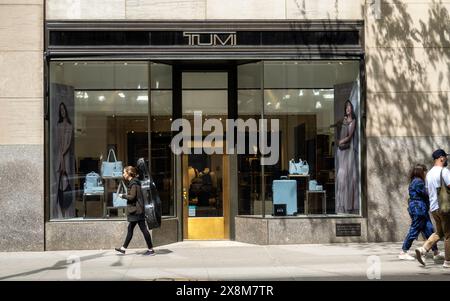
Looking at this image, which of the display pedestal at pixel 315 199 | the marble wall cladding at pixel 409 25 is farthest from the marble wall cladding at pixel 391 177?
the marble wall cladding at pixel 409 25

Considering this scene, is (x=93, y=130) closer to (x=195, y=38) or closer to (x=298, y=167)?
(x=195, y=38)

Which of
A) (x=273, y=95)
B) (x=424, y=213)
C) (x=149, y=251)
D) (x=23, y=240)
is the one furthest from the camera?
(x=273, y=95)

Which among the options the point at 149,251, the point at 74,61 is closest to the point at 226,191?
the point at 149,251

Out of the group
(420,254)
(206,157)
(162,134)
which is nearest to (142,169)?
(162,134)

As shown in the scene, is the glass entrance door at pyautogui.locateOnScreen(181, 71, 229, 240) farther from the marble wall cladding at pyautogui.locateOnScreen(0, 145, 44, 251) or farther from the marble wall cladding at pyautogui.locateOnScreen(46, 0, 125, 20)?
the marble wall cladding at pyautogui.locateOnScreen(0, 145, 44, 251)

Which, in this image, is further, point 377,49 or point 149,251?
point 377,49

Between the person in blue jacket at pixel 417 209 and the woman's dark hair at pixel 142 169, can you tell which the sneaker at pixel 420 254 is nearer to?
the person in blue jacket at pixel 417 209

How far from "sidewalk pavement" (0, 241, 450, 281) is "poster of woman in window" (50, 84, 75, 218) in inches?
44.7

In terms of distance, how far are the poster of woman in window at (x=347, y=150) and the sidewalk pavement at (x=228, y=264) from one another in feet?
3.76

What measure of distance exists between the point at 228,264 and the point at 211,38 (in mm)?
5124

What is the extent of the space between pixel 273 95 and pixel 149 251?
461cm

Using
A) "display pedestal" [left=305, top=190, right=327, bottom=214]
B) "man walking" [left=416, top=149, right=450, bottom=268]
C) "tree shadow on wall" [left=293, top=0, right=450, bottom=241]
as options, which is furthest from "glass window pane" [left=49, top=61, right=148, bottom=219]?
"man walking" [left=416, top=149, right=450, bottom=268]
